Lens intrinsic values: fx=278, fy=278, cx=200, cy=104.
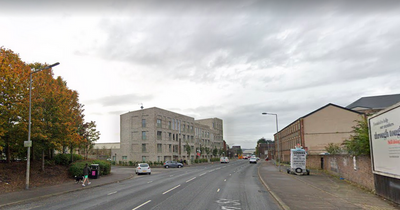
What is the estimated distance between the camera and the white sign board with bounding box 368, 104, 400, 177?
39.0 ft

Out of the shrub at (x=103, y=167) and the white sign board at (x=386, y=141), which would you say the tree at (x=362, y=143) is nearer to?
the white sign board at (x=386, y=141)

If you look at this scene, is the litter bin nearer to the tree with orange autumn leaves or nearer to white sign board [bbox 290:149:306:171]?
the tree with orange autumn leaves

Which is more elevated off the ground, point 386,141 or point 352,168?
point 386,141

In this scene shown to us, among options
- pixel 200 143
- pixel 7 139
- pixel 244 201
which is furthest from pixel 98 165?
pixel 200 143

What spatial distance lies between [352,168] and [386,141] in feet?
29.3

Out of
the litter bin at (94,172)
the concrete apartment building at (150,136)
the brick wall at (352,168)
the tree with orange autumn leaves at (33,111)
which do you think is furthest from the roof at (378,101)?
the tree with orange autumn leaves at (33,111)

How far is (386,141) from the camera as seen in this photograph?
13.1 m

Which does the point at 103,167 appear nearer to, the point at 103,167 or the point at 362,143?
the point at 103,167

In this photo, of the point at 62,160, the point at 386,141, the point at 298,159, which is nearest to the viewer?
the point at 386,141

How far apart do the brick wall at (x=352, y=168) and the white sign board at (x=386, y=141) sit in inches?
86.1

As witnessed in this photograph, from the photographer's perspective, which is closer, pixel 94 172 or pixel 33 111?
pixel 33 111

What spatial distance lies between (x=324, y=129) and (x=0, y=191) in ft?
151

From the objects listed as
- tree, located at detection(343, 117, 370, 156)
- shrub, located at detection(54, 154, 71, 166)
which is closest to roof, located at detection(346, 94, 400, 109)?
tree, located at detection(343, 117, 370, 156)

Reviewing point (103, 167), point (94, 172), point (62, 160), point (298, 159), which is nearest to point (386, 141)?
point (298, 159)
